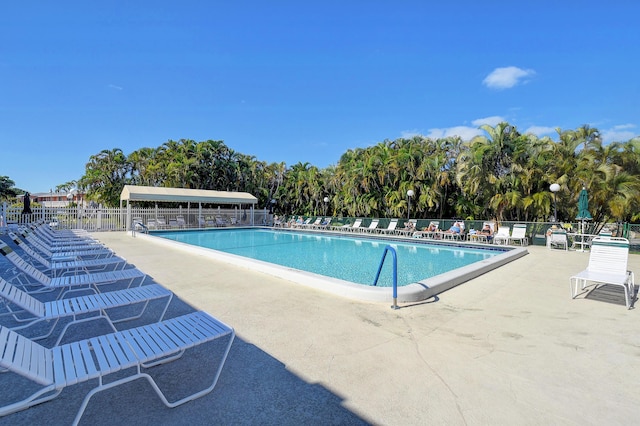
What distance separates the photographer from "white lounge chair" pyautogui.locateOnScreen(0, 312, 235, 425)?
1785mm

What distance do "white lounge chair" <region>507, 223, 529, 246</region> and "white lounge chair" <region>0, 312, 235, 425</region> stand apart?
13.9m

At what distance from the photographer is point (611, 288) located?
583 centimetres

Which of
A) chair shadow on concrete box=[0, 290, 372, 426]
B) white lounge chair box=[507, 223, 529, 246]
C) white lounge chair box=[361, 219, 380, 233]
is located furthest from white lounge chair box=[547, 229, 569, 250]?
chair shadow on concrete box=[0, 290, 372, 426]

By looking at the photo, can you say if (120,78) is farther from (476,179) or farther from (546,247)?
(546,247)

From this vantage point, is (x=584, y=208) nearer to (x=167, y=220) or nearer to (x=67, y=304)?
(x=67, y=304)

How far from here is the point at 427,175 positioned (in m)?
19.5

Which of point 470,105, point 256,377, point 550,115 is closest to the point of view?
point 256,377

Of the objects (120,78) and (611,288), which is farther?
(120,78)

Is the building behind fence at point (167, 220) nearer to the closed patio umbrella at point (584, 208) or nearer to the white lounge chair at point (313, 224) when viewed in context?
the white lounge chair at point (313, 224)

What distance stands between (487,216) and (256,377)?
716 inches

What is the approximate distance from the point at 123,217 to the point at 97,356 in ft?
70.0

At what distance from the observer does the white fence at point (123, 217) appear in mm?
17391

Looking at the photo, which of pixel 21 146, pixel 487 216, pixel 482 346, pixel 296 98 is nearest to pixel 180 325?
pixel 482 346

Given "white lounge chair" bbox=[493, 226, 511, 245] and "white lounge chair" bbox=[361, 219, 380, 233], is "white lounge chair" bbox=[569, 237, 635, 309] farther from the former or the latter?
"white lounge chair" bbox=[361, 219, 380, 233]
